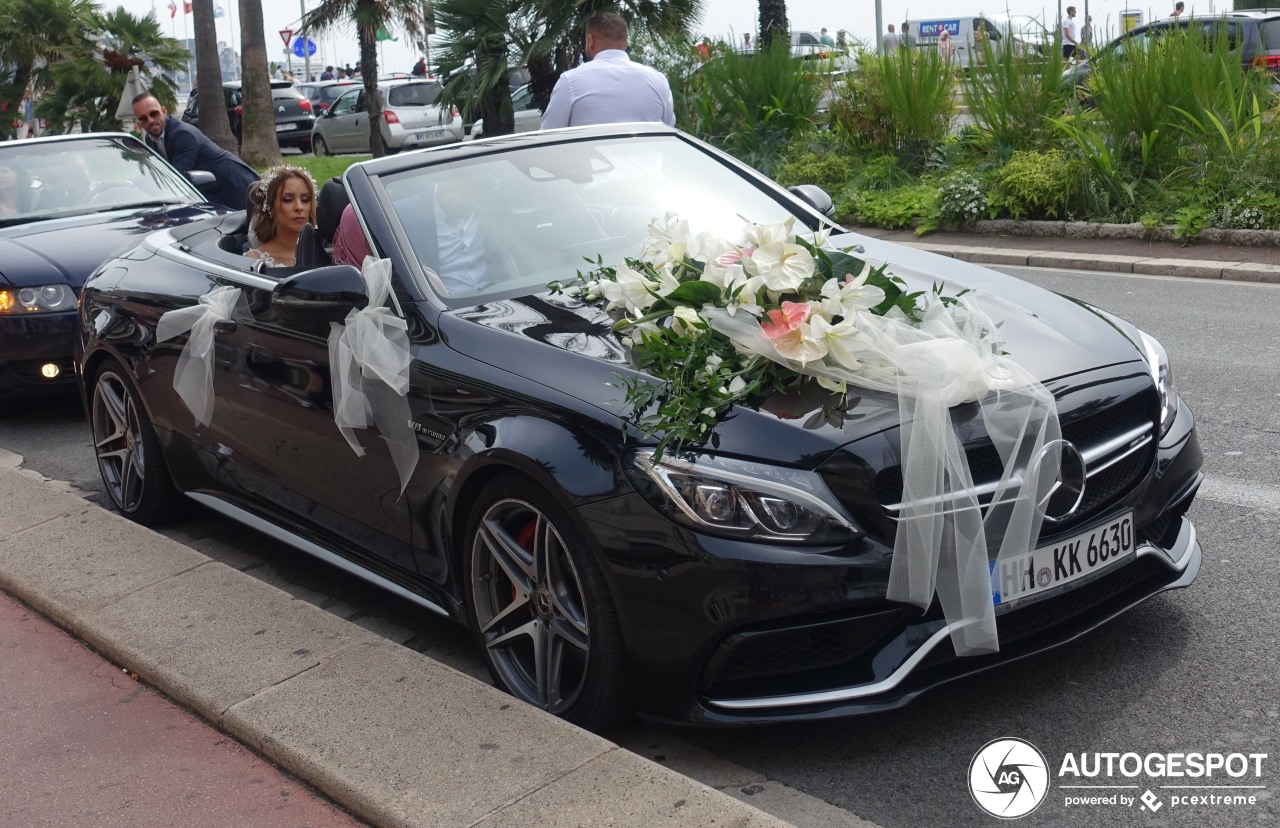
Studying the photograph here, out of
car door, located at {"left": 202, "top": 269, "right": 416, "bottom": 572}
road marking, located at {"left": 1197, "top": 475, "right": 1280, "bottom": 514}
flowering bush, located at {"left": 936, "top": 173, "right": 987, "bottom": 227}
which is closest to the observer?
car door, located at {"left": 202, "top": 269, "right": 416, "bottom": 572}

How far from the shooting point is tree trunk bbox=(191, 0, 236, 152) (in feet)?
89.2

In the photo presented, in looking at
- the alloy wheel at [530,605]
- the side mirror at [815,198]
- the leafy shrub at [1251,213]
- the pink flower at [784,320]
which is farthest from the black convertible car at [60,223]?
the leafy shrub at [1251,213]

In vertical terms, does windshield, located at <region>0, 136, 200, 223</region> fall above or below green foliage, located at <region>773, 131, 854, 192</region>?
above

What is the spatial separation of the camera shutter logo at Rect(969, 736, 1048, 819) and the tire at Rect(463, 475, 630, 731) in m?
0.87

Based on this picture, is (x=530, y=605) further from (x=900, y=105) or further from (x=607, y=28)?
(x=900, y=105)

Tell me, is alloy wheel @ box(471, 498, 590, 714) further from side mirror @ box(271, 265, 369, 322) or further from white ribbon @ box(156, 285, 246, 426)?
white ribbon @ box(156, 285, 246, 426)

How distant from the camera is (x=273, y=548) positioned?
5949mm

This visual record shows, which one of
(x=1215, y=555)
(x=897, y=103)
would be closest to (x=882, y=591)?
(x=1215, y=555)

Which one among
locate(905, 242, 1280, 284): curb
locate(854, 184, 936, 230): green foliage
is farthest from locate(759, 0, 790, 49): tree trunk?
locate(905, 242, 1280, 284): curb

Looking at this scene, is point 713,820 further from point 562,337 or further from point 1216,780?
point 562,337

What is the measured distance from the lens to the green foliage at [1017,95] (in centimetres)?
1383

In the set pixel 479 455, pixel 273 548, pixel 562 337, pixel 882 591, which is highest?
pixel 562 337

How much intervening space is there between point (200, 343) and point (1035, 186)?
9403mm

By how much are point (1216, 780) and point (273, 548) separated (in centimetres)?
381
